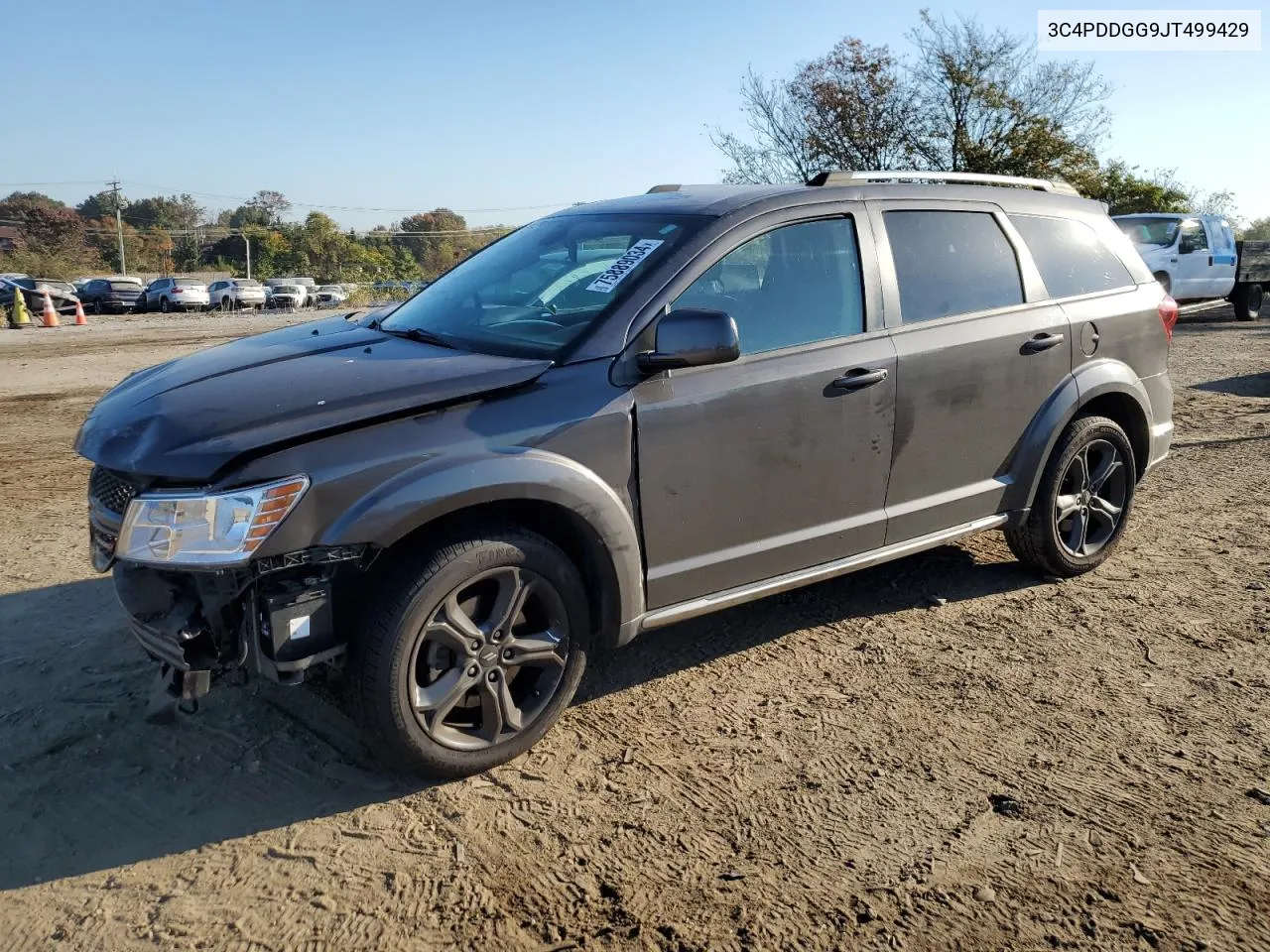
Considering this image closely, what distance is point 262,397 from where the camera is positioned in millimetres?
3078

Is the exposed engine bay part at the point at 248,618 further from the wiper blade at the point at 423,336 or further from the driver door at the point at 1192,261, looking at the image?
the driver door at the point at 1192,261

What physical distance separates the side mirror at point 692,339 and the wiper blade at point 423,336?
0.78m

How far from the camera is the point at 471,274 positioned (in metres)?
4.30

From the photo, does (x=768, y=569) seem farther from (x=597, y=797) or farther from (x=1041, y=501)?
(x=1041, y=501)

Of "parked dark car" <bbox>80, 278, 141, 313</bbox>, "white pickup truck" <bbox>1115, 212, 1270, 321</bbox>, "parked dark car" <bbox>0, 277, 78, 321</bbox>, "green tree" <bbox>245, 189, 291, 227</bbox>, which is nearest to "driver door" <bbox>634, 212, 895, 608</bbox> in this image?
"white pickup truck" <bbox>1115, 212, 1270, 321</bbox>

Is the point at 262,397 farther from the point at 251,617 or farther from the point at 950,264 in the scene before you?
the point at 950,264

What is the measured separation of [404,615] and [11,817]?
1318mm

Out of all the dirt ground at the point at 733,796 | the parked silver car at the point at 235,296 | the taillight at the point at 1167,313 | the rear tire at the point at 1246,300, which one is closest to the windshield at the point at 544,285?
the dirt ground at the point at 733,796

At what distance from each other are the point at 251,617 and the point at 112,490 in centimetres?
67

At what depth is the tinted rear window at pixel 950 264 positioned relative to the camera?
164 inches

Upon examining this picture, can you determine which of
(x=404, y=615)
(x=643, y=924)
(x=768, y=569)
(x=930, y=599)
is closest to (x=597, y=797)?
(x=643, y=924)

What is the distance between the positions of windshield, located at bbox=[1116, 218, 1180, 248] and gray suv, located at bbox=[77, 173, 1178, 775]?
1496cm

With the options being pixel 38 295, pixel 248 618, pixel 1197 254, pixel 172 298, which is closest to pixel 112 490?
pixel 248 618

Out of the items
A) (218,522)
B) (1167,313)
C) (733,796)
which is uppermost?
(1167,313)
